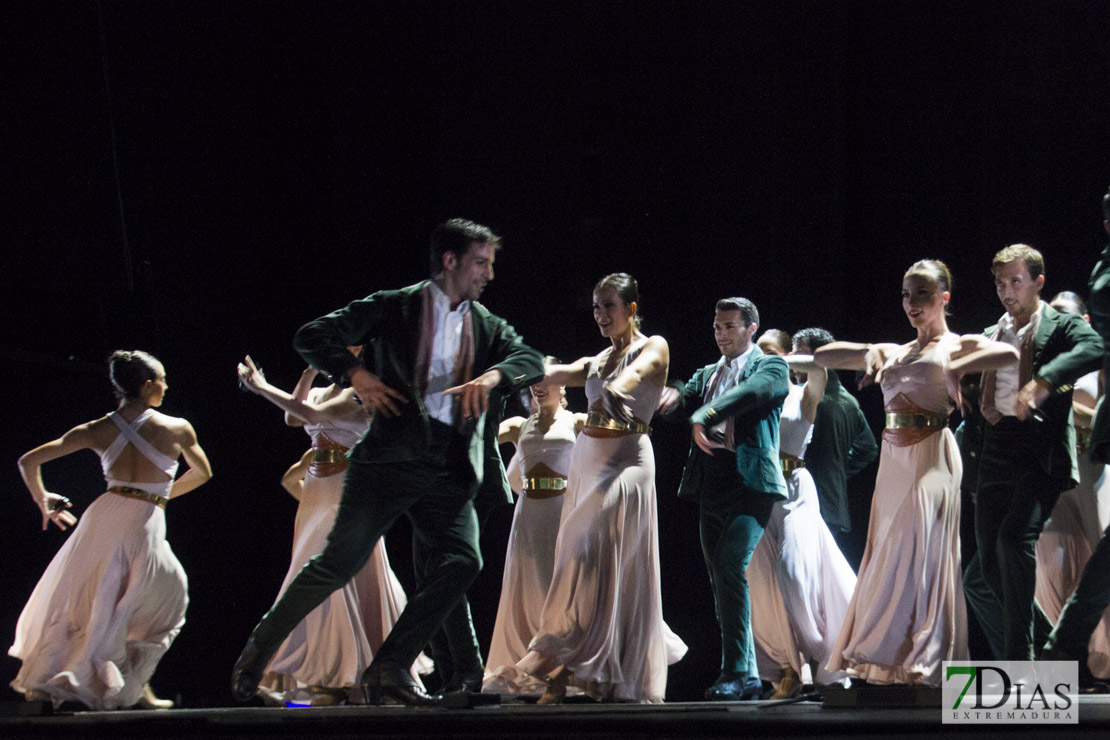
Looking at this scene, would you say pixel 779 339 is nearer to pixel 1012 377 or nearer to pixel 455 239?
pixel 1012 377

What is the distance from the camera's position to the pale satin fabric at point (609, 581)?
15.8 feet

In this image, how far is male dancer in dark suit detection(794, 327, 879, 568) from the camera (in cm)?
603

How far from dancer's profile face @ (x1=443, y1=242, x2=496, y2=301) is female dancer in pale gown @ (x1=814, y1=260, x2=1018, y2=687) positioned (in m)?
1.67

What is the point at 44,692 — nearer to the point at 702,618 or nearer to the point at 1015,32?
the point at 702,618

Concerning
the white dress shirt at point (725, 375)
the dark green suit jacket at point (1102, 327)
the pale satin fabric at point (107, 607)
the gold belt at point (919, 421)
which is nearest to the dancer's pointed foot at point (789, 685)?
the white dress shirt at point (725, 375)

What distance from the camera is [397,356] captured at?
4.13 metres

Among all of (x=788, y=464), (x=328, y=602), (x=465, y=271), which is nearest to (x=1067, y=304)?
(x=788, y=464)

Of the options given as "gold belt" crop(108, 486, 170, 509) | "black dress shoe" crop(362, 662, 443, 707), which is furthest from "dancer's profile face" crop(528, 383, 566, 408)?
"black dress shoe" crop(362, 662, 443, 707)

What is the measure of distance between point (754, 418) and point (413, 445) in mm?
1852

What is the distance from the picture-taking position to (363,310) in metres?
4.11

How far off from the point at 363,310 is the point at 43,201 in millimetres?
4266

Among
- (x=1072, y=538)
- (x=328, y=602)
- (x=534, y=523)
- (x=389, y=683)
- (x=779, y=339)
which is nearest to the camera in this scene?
(x=389, y=683)

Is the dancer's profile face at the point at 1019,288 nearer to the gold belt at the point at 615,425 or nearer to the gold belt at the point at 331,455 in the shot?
the gold belt at the point at 615,425

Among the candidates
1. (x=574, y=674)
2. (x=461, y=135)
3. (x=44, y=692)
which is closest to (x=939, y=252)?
(x=461, y=135)
